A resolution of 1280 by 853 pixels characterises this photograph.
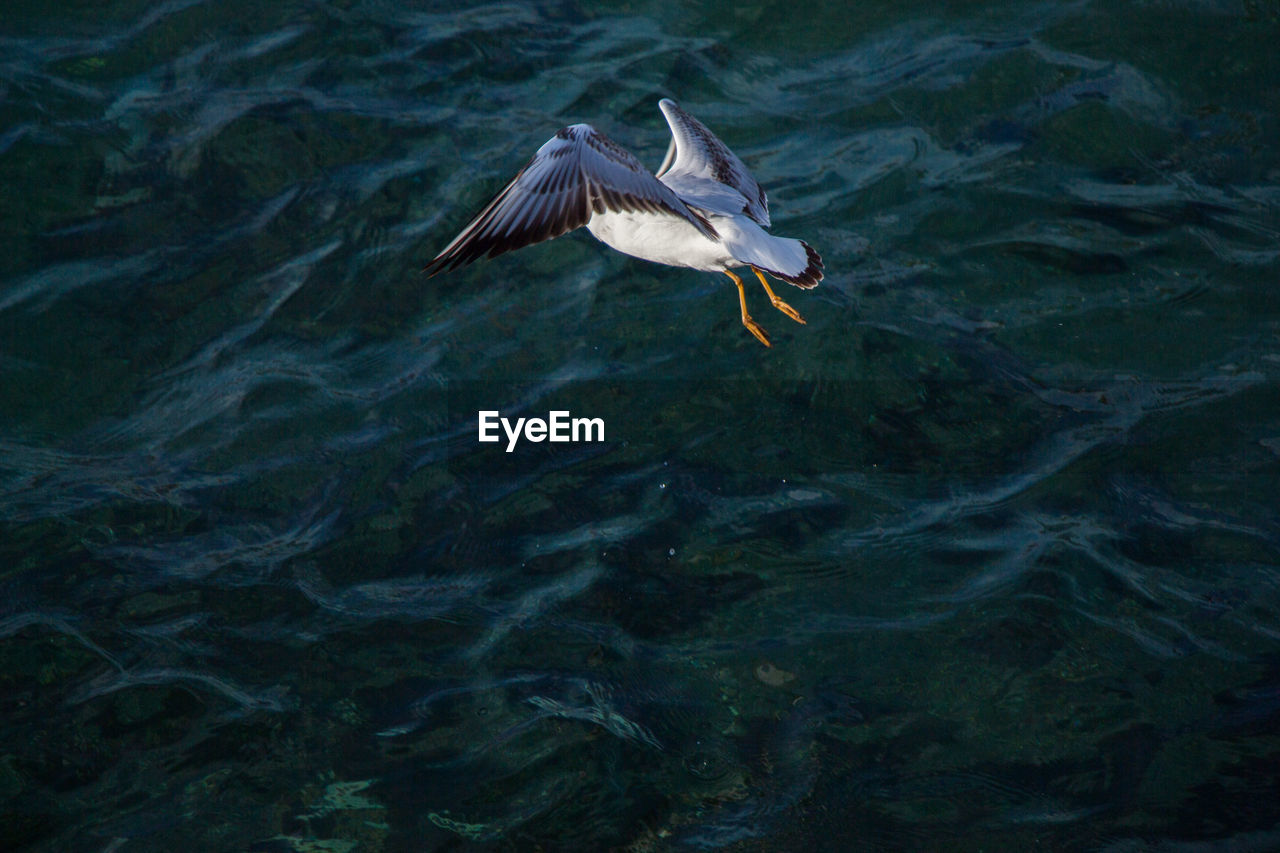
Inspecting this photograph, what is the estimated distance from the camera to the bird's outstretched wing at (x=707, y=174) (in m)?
6.01

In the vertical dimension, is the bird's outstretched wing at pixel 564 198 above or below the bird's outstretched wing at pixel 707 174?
above

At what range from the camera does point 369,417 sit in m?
7.27

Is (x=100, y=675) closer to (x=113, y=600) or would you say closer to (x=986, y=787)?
(x=113, y=600)

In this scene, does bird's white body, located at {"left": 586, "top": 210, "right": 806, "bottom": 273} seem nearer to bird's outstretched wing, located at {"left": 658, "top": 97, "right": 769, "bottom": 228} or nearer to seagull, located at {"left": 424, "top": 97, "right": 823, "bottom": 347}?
seagull, located at {"left": 424, "top": 97, "right": 823, "bottom": 347}

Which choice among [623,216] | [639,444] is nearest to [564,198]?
[623,216]

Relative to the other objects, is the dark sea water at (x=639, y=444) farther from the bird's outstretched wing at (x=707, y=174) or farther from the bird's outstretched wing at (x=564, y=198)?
the bird's outstretched wing at (x=564, y=198)

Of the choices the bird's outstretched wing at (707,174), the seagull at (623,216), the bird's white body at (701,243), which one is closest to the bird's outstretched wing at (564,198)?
the seagull at (623,216)

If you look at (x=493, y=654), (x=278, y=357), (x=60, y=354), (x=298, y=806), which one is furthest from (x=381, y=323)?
(x=298, y=806)

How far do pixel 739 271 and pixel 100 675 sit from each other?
14.8 ft

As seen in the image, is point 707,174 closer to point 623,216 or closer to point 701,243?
point 623,216

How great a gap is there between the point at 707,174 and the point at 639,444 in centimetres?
Answer: 165

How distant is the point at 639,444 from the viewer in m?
7.00

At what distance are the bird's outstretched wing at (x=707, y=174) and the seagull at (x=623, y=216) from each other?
0.01 metres

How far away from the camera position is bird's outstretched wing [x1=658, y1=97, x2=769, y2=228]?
601 cm
